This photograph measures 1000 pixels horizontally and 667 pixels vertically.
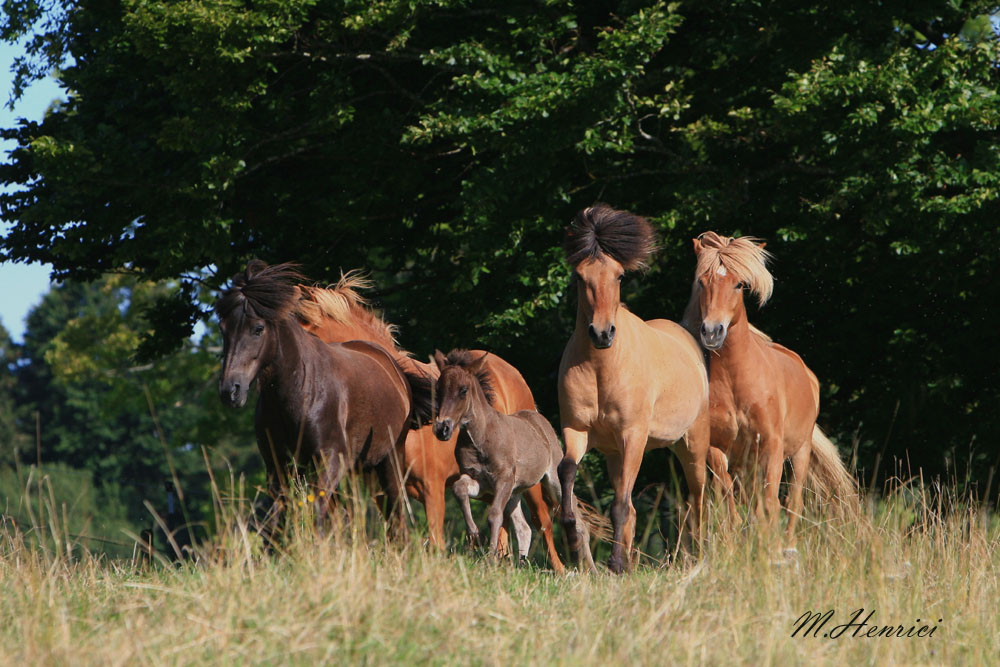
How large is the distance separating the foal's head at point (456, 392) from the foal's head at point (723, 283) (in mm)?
1750

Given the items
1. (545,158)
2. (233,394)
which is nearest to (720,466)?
(233,394)

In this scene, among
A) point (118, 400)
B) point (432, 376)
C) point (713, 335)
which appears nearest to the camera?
point (713, 335)

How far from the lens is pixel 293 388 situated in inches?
289

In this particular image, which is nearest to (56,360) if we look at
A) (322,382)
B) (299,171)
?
(299,171)

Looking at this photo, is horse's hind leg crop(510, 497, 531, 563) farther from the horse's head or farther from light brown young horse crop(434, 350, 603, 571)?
the horse's head

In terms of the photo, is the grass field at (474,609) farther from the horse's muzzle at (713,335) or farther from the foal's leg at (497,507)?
the horse's muzzle at (713,335)

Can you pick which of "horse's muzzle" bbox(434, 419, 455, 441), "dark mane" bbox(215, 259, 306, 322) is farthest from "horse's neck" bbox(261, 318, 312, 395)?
"horse's muzzle" bbox(434, 419, 455, 441)

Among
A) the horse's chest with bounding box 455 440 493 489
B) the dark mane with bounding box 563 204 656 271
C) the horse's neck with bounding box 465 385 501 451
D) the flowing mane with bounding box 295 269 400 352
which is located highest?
the dark mane with bounding box 563 204 656 271

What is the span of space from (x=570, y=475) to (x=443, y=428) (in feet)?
3.00

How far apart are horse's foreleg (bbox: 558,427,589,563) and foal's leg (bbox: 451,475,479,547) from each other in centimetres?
66

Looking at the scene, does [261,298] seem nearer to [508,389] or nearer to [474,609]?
[474,609]

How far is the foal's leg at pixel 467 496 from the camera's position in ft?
25.8
